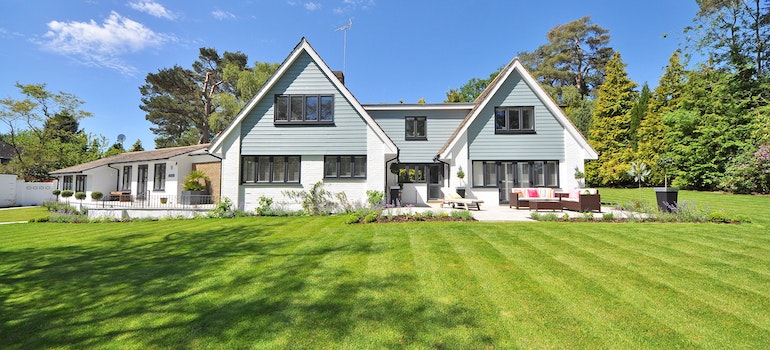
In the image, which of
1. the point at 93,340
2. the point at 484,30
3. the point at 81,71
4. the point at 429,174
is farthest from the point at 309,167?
the point at 81,71

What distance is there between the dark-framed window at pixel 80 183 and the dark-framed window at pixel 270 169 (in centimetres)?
2122

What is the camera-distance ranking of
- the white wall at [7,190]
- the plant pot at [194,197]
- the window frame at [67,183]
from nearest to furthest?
the plant pot at [194,197]
the white wall at [7,190]
the window frame at [67,183]

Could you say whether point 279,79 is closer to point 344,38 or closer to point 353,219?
point 344,38

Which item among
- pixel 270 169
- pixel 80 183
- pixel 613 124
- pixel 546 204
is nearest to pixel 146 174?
pixel 80 183

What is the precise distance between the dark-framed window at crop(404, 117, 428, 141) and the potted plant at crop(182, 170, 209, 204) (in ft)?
44.2

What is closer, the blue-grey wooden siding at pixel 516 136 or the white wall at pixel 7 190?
the blue-grey wooden siding at pixel 516 136

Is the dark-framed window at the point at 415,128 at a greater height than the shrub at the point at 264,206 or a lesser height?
greater

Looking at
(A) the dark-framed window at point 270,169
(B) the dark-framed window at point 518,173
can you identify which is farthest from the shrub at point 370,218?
(B) the dark-framed window at point 518,173

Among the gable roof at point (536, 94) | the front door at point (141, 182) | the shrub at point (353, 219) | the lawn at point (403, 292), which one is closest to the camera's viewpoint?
the lawn at point (403, 292)

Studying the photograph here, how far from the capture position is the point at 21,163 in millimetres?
31516

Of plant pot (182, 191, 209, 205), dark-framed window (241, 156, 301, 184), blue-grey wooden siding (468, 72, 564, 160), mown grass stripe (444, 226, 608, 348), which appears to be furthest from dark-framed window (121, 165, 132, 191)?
mown grass stripe (444, 226, 608, 348)

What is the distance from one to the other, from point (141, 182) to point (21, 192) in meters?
16.9

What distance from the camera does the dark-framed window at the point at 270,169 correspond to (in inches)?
586

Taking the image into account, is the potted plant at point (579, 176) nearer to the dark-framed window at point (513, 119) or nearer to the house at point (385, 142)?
the house at point (385, 142)
